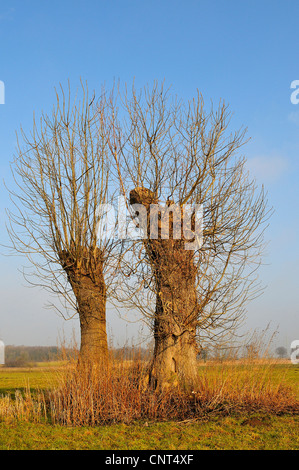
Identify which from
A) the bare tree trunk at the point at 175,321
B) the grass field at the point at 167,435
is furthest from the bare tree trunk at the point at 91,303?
the grass field at the point at 167,435

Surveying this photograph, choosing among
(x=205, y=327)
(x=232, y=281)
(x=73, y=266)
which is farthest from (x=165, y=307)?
(x=73, y=266)

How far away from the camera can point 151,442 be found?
7.81m

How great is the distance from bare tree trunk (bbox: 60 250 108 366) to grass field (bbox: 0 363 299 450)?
2993mm

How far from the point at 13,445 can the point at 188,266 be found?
591 cm

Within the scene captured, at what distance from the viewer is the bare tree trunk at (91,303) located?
12.4 metres

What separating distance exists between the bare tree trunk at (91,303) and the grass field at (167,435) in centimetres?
299

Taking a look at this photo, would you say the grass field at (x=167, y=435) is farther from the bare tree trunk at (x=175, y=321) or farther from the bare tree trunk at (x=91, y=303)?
the bare tree trunk at (x=91, y=303)

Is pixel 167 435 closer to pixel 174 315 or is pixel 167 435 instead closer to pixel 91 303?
pixel 174 315

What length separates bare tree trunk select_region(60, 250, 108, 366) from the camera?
12.4 m

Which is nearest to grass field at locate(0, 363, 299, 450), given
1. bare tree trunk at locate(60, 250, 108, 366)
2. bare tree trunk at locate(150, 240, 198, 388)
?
bare tree trunk at locate(150, 240, 198, 388)

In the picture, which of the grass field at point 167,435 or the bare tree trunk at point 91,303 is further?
the bare tree trunk at point 91,303

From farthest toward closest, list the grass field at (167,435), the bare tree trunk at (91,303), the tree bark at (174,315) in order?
the bare tree trunk at (91,303) → the tree bark at (174,315) → the grass field at (167,435)

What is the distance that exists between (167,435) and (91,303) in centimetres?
519

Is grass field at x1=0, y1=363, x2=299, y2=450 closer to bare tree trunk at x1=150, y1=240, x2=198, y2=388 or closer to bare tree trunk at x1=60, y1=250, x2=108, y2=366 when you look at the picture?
bare tree trunk at x1=150, y1=240, x2=198, y2=388
